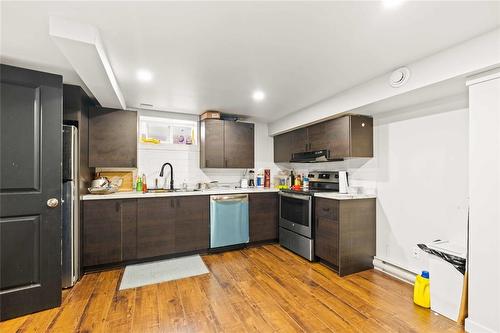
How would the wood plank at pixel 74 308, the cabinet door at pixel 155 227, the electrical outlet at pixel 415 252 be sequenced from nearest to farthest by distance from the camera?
1. the wood plank at pixel 74 308
2. the electrical outlet at pixel 415 252
3. the cabinet door at pixel 155 227

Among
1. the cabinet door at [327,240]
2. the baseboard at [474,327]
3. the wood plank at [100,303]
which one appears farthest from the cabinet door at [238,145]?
the baseboard at [474,327]

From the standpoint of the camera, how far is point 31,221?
197cm

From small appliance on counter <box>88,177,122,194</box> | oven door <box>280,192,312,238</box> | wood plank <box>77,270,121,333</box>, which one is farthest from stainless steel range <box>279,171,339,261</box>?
small appliance on counter <box>88,177,122,194</box>

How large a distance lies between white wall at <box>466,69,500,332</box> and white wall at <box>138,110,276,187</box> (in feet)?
10.5

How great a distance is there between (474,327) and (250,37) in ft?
9.07

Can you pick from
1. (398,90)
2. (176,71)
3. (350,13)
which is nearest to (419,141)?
(398,90)

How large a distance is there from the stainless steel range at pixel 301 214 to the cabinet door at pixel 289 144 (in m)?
0.50

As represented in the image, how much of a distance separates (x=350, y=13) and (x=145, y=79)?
2.04 meters

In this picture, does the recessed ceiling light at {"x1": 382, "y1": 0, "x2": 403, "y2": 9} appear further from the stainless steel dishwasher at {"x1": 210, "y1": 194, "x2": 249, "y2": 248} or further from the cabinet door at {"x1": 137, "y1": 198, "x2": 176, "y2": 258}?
the cabinet door at {"x1": 137, "y1": 198, "x2": 176, "y2": 258}

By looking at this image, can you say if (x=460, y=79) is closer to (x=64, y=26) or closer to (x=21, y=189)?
(x=64, y=26)

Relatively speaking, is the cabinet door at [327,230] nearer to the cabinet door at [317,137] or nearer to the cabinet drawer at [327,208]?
the cabinet drawer at [327,208]

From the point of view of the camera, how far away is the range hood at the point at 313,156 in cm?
323

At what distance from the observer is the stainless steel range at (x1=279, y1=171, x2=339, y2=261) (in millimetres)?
3137

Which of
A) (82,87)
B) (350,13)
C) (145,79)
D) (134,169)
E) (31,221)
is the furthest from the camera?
(134,169)
